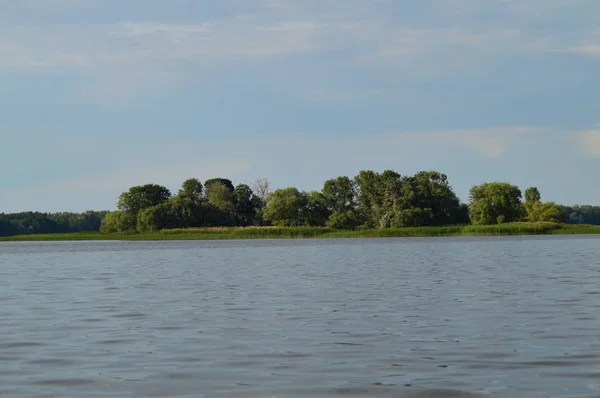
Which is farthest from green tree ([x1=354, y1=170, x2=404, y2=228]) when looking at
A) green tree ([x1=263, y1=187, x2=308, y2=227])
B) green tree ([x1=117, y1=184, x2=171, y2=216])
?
green tree ([x1=117, y1=184, x2=171, y2=216])

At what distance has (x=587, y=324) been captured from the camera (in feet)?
60.8

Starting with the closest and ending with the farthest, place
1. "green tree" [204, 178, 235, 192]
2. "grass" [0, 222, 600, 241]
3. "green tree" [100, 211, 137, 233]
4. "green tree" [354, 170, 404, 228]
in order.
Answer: "grass" [0, 222, 600, 241] → "green tree" [354, 170, 404, 228] → "green tree" [100, 211, 137, 233] → "green tree" [204, 178, 235, 192]

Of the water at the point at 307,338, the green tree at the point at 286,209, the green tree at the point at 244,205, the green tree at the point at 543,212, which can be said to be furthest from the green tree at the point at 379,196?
the water at the point at 307,338

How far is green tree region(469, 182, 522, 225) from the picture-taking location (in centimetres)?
14888

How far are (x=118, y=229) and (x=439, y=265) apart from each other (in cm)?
13011

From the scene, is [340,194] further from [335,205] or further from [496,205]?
[496,205]

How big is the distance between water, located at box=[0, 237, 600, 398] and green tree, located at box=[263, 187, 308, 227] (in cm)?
13180

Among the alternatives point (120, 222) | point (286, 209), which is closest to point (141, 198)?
point (120, 222)

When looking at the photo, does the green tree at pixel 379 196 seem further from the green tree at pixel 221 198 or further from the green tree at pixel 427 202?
the green tree at pixel 221 198

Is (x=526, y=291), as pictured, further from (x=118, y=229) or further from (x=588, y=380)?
(x=118, y=229)

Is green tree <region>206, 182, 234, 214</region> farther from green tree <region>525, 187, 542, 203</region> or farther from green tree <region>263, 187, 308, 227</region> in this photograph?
green tree <region>525, 187, 542, 203</region>

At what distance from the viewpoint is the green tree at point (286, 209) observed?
542 ft

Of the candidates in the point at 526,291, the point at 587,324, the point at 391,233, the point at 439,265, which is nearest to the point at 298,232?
the point at 391,233

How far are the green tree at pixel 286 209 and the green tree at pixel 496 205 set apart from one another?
34.0 m
